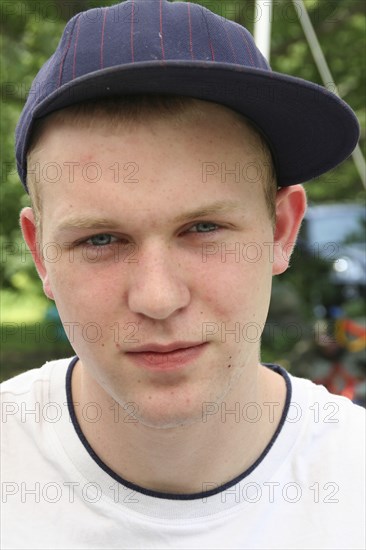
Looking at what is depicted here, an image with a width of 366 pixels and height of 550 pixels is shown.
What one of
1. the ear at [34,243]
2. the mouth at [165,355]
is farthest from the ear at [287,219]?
the ear at [34,243]

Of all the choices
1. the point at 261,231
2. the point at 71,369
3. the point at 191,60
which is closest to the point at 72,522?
the point at 71,369

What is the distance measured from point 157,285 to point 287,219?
0.57m

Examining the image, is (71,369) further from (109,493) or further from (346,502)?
(346,502)

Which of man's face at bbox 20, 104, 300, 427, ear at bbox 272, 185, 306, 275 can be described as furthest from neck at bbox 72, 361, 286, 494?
ear at bbox 272, 185, 306, 275

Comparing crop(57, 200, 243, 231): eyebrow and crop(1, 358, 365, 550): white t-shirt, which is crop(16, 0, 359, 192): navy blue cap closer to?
crop(57, 200, 243, 231): eyebrow

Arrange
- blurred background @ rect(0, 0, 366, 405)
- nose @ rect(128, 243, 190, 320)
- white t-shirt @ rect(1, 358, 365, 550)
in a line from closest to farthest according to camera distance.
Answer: nose @ rect(128, 243, 190, 320) → white t-shirt @ rect(1, 358, 365, 550) → blurred background @ rect(0, 0, 366, 405)

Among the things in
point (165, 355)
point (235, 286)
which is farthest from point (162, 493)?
point (235, 286)

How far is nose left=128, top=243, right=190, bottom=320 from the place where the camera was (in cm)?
142

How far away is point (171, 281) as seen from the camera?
57.0 inches

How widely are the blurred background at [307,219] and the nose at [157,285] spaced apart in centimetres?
394

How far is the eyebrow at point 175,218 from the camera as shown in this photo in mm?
1483

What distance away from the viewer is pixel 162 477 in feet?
5.76

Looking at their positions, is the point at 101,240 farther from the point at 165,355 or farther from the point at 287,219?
the point at 287,219

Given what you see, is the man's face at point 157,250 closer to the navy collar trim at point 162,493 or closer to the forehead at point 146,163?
the forehead at point 146,163
